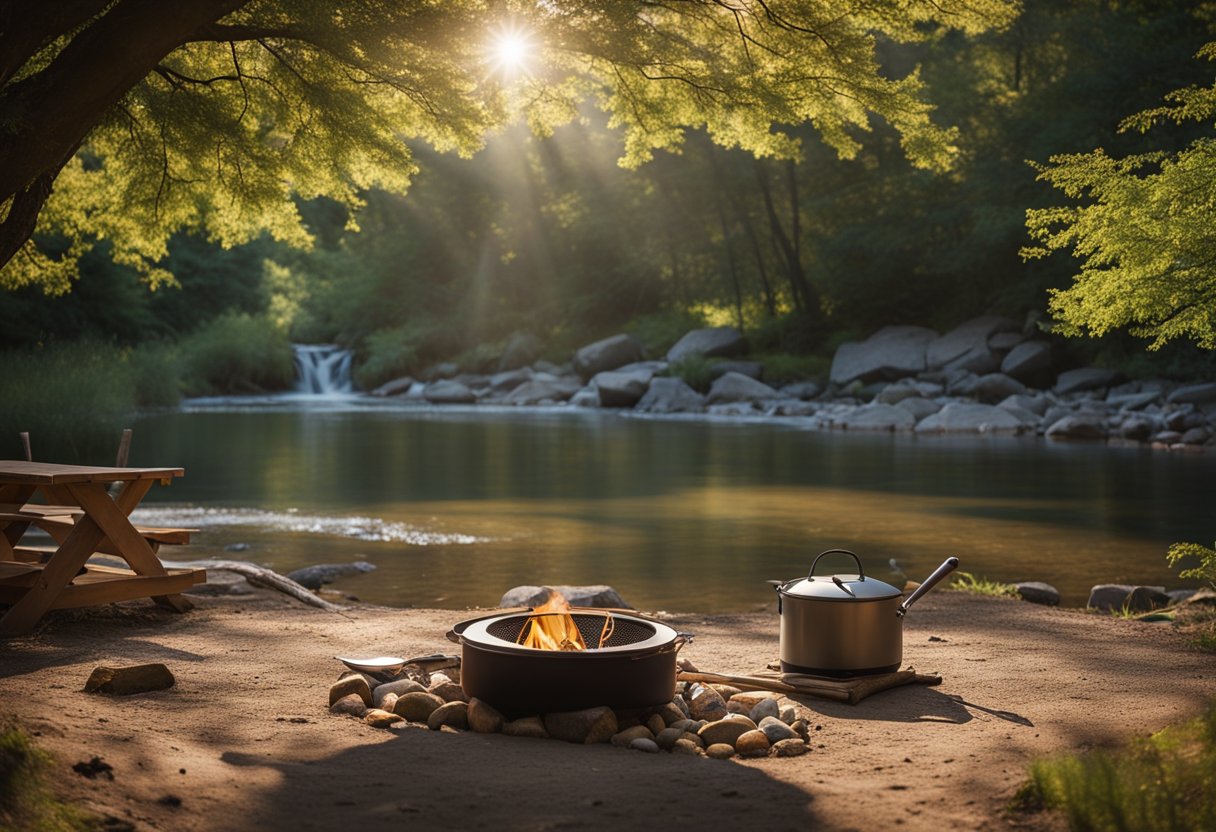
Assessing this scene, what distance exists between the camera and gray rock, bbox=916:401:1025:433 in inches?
1189

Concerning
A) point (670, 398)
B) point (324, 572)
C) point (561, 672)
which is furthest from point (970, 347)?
point (561, 672)

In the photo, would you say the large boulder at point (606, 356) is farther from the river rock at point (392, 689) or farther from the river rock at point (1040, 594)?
the river rock at point (392, 689)

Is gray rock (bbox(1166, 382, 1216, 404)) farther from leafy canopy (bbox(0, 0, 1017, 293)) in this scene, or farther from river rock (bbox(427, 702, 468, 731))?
river rock (bbox(427, 702, 468, 731))

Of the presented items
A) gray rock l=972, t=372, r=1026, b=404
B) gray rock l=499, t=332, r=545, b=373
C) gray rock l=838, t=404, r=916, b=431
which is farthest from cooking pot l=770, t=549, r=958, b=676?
gray rock l=499, t=332, r=545, b=373

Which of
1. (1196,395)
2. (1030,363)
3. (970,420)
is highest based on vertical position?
(1030,363)

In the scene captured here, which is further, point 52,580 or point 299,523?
point 299,523

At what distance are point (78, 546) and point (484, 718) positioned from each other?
11.0 ft

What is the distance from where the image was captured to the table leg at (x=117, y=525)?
7145mm

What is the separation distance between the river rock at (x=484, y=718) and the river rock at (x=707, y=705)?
3.41 ft

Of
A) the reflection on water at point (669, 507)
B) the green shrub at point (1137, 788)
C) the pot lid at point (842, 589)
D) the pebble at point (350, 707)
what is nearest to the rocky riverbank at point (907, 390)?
the reflection on water at point (669, 507)

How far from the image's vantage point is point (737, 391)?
38969 millimetres

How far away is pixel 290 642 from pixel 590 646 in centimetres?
237

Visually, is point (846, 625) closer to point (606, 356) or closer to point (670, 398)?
point (670, 398)

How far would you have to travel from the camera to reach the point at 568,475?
2070cm
